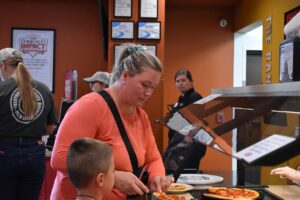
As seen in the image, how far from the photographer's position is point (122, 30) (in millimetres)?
4820

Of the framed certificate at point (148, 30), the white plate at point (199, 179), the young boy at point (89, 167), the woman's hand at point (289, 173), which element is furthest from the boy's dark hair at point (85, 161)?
the framed certificate at point (148, 30)

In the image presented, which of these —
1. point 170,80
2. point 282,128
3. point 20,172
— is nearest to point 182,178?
point 20,172

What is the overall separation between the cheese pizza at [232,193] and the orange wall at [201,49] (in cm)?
386

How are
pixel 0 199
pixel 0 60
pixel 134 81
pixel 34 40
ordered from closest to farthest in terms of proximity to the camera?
1. pixel 134 81
2. pixel 0 199
3. pixel 0 60
4. pixel 34 40

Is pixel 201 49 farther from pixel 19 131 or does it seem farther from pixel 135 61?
pixel 135 61

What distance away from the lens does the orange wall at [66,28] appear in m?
5.70

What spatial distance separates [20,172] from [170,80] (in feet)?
11.3

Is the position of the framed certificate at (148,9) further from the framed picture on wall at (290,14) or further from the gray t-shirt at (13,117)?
the gray t-shirt at (13,117)

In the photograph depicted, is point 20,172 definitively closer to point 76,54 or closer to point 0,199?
point 0,199

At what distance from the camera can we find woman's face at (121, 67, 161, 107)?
1612 mm

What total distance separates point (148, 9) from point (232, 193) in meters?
3.16

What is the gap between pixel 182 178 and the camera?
231 centimetres

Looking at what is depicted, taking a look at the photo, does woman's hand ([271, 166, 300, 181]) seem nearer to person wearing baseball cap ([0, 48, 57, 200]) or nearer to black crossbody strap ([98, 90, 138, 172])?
black crossbody strap ([98, 90, 138, 172])

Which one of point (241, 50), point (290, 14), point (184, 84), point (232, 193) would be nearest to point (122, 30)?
point (184, 84)
